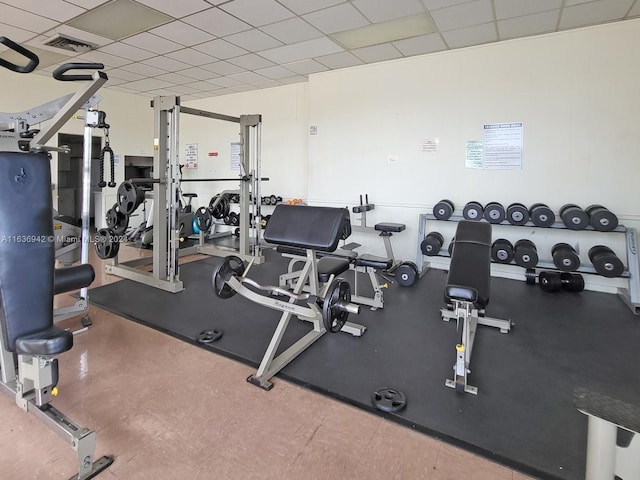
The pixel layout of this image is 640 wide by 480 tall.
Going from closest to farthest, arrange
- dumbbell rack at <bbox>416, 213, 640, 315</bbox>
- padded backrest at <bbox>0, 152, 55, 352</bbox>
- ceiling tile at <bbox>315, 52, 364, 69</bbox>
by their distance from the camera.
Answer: padded backrest at <bbox>0, 152, 55, 352</bbox>, dumbbell rack at <bbox>416, 213, 640, 315</bbox>, ceiling tile at <bbox>315, 52, 364, 69</bbox>

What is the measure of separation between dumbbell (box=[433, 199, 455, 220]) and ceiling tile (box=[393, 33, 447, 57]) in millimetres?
1735

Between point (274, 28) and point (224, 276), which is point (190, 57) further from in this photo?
point (224, 276)

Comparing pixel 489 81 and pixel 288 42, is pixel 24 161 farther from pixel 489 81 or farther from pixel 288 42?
pixel 489 81

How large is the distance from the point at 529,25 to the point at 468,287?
9.75 feet

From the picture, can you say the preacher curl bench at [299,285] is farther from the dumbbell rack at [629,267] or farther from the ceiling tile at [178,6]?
the dumbbell rack at [629,267]

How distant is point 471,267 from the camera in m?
2.27

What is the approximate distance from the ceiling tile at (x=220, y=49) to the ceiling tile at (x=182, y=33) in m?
0.10

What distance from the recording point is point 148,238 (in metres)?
5.17

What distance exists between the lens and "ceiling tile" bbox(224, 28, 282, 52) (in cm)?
370

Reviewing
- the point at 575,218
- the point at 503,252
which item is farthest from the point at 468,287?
the point at 575,218

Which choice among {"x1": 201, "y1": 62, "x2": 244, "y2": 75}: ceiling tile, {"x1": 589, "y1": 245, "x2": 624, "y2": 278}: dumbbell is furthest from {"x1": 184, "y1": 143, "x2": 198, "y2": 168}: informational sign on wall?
{"x1": 589, "y1": 245, "x2": 624, "y2": 278}: dumbbell

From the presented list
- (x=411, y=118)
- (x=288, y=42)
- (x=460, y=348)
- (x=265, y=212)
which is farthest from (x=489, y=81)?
(x=265, y=212)

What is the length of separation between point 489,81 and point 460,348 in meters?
3.30

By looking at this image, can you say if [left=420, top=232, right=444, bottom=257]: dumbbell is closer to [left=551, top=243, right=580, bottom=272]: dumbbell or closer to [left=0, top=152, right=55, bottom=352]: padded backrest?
[left=551, top=243, right=580, bottom=272]: dumbbell
